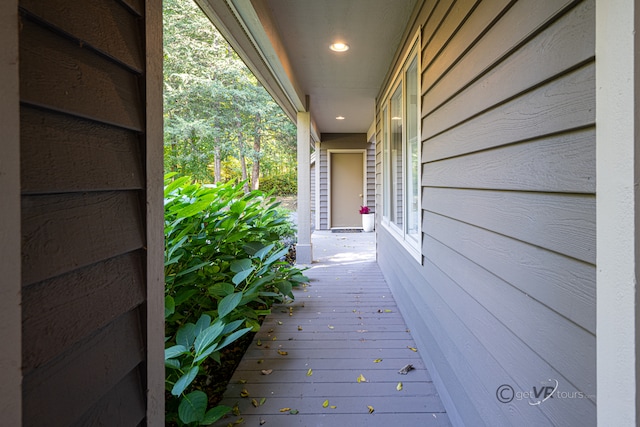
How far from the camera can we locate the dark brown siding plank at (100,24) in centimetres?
57

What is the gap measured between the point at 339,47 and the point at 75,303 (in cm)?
310

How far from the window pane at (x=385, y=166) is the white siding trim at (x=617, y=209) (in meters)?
3.25

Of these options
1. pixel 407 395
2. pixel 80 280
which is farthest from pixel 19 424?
pixel 407 395

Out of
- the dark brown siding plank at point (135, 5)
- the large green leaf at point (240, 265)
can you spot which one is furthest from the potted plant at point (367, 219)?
the dark brown siding plank at point (135, 5)

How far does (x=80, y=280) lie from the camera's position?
641 millimetres

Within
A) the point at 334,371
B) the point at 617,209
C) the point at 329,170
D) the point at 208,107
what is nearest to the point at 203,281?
the point at 334,371

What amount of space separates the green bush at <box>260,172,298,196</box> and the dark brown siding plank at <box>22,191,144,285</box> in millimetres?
15439

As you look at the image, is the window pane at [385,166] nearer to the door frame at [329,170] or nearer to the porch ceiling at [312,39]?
the porch ceiling at [312,39]

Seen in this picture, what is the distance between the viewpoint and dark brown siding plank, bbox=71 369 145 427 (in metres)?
0.67

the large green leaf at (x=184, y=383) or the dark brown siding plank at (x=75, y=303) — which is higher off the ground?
the dark brown siding plank at (x=75, y=303)

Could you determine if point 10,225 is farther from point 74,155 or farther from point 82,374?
point 82,374

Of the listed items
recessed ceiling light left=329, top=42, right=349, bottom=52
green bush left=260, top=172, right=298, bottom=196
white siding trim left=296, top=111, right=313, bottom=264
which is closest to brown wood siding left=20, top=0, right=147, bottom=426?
recessed ceiling light left=329, top=42, right=349, bottom=52

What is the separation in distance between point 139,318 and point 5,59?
0.60 m

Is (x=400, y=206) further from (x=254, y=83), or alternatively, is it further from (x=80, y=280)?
(x=254, y=83)
